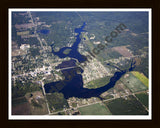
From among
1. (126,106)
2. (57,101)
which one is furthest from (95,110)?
(57,101)

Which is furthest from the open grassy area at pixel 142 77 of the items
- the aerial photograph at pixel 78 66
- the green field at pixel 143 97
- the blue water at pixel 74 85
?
the green field at pixel 143 97

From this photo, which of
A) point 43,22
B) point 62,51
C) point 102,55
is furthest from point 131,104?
point 43,22

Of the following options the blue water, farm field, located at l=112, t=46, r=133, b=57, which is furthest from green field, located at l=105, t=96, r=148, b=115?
farm field, located at l=112, t=46, r=133, b=57

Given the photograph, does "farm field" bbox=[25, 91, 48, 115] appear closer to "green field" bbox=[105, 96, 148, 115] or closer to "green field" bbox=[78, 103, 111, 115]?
"green field" bbox=[78, 103, 111, 115]

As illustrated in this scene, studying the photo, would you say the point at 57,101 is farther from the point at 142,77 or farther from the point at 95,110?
the point at 142,77

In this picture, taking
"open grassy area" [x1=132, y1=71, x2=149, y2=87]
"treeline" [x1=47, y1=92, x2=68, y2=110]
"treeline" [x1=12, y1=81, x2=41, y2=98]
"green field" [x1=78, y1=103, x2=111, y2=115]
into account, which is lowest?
"green field" [x1=78, y1=103, x2=111, y2=115]

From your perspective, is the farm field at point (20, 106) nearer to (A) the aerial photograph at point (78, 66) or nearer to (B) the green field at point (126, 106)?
(A) the aerial photograph at point (78, 66)

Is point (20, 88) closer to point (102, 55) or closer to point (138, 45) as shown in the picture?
point (102, 55)

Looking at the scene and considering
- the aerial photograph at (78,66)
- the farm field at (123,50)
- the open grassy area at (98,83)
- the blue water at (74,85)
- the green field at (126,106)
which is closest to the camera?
the green field at (126,106)
